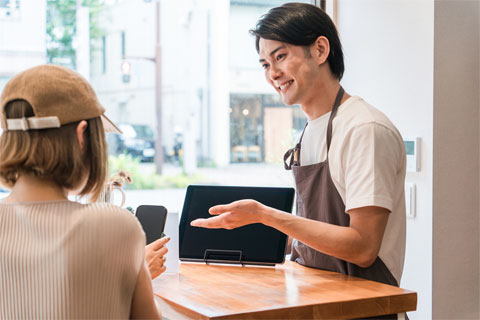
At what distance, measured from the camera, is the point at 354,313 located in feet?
4.75

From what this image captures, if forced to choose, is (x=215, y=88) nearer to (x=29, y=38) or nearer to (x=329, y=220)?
(x=29, y=38)

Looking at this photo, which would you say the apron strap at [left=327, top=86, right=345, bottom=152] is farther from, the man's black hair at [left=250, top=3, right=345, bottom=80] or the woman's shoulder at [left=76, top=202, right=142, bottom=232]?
the woman's shoulder at [left=76, top=202, right=142, bottom=232]

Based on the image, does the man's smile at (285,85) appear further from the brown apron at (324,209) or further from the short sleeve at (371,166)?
the short sleeve at (371,166)

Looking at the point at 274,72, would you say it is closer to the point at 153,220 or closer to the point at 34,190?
the point at 153,220

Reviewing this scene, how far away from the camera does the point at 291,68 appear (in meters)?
1.88

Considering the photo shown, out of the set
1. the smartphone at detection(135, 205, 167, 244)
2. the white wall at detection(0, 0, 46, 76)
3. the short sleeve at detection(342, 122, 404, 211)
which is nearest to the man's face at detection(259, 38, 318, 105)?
the short sleeve at detection(342, 122, 404, 211)

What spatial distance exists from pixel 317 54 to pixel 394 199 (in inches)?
21.1

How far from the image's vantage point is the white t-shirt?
163cm

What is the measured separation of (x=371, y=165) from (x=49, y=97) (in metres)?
0.94

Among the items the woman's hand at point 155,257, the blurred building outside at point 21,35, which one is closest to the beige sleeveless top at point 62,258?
the woman's hand at point 155,257

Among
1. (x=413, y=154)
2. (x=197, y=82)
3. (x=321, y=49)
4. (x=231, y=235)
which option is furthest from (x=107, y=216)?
(x=197, y=82)

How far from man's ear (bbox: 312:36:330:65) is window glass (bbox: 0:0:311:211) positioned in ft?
3.91

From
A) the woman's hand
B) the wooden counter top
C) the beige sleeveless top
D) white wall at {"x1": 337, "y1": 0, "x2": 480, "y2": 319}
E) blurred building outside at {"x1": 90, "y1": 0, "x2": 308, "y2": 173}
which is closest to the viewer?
the beige sleeveless top

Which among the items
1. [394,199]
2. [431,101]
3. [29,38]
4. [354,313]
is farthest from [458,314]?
[29,38]
